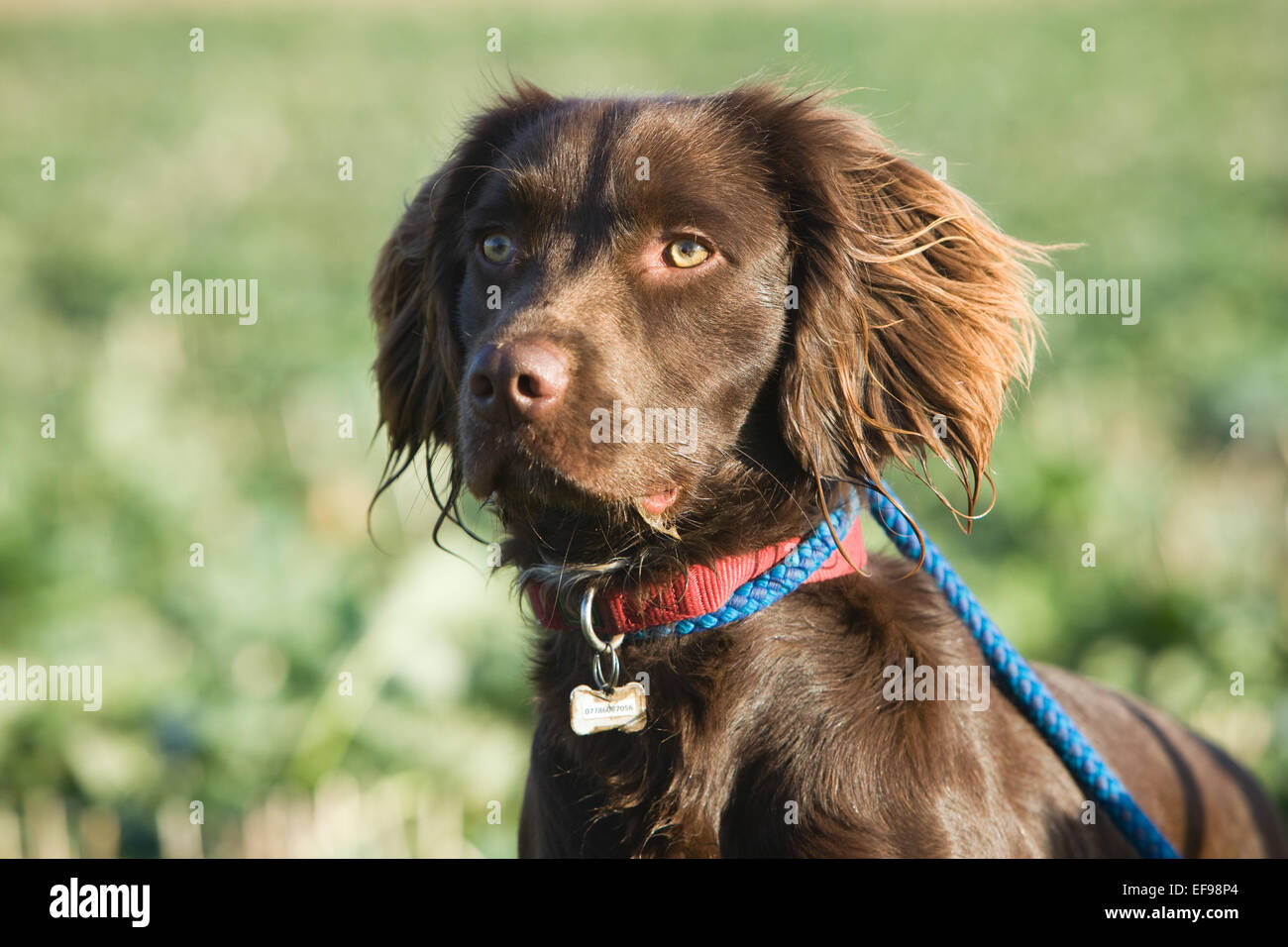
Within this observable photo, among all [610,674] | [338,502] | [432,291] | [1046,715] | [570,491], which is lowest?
[1046,715]

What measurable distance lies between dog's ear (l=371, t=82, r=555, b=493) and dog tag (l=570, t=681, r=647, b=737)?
80 cm

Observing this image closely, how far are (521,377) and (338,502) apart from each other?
4.39 metres

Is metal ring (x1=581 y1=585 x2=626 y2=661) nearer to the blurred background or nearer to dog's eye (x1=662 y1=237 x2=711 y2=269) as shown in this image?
the blurred background

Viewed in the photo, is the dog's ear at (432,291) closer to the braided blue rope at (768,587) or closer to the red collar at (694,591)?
the red collar at (694,591)

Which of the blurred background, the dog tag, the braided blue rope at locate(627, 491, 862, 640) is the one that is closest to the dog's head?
the braided blue rope at locate(627, 491, 862, 640)

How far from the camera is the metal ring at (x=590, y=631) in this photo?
2600mm

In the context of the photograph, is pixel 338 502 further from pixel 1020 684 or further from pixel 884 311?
pixel 1020 684

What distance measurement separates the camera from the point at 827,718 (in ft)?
8.28

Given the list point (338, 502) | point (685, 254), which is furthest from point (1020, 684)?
point (338, 502)

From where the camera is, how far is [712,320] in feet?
8.75

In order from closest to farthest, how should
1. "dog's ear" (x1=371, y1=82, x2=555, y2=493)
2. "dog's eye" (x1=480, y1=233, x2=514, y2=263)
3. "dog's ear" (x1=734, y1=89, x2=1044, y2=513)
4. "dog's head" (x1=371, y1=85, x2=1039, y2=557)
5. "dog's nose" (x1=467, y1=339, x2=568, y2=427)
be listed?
"dog's nose" (x1=467, y1=339, x2=568, y2=427) → "dog's head" (x1=371, y1=85, x2=1039, y2=557) → "dog's ear" (x1=734, y1=89, x2=1044, y2=513) → "dog's eye" (x1=480, y1=233, x2=514, y2=263) → "dog's ear" (x1=371, y1=82, x2=555, y2=493)

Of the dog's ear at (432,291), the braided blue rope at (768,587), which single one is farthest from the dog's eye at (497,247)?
the braided blue rope at (768,587)

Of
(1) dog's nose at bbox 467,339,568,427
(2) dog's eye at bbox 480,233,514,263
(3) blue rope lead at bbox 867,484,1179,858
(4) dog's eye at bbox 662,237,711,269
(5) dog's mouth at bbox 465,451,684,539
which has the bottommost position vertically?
(3) blue rope lead at bbox 867,484,1179,858

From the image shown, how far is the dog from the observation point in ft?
8.26
